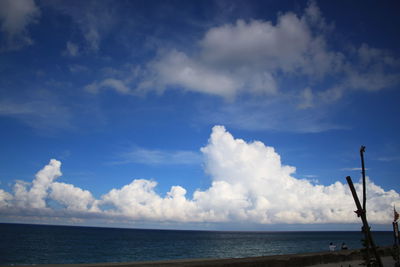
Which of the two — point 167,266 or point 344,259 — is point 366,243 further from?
point 344,259

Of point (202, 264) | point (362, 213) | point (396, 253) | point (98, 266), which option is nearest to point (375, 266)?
point (362, 213)

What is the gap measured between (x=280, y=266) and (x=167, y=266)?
5862 mm

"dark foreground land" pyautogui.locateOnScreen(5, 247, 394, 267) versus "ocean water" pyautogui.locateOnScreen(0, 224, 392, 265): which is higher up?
"dark foreground land" pyautogui.locateOnScreen(5, 247, 394, 267)

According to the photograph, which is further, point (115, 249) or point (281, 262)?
point (115, 249)

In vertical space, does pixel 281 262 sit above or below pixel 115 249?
above

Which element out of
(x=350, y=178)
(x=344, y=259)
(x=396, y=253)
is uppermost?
(x=350, y=178)

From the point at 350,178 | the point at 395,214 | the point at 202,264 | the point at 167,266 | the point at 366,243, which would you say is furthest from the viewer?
the point at 167,266

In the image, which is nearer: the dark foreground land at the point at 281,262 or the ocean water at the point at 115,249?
the dark foreground land at the point at 281,262

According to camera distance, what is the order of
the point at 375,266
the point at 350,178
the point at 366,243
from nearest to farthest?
the point at 350,178 < the point at 366,243 < the point at 375,266

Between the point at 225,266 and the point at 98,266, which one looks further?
the point at 98,266

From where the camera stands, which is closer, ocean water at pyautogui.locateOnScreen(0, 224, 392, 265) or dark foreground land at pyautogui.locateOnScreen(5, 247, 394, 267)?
dark foreground land at pyautogui.locateOnScreen(5, 247, 394, 267)

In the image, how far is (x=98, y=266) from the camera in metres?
16.8

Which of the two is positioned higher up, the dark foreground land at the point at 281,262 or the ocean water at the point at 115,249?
the dark foreground land at the point at 281,262

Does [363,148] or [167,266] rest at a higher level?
[363,148]
